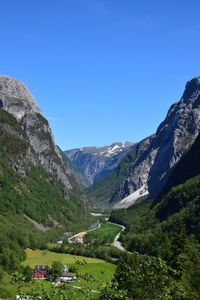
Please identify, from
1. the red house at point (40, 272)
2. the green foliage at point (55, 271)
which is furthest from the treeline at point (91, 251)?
the green foliage at point (55, 271)

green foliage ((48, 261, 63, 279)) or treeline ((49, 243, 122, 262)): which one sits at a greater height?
green foliage ((48, 261, 63, 279))

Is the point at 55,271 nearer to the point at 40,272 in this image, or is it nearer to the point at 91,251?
the point at 40,272

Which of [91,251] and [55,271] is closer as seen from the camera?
[55,271]

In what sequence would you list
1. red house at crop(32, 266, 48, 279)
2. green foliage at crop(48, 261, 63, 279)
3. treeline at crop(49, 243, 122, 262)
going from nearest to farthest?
1. green foliage at crop(48, 261, 63, 279)
2. red house at crop(32, 266, 48, 279)
3. treeline at crop(49, 243, 122, 262)

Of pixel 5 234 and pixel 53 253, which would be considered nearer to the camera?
pixel 5 234

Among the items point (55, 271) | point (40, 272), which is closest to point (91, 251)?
point (40, 272)

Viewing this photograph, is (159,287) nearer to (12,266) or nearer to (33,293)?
(33,293)

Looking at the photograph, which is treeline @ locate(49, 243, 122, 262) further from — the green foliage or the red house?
the green foliage

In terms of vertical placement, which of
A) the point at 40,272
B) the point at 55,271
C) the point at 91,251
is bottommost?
the point at 40,272

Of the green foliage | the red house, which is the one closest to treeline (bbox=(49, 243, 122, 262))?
the red house

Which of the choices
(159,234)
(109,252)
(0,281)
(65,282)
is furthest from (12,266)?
(65,282)

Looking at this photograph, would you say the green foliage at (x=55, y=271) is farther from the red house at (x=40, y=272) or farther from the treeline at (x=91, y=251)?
the treeline at (x=91, y=251)
